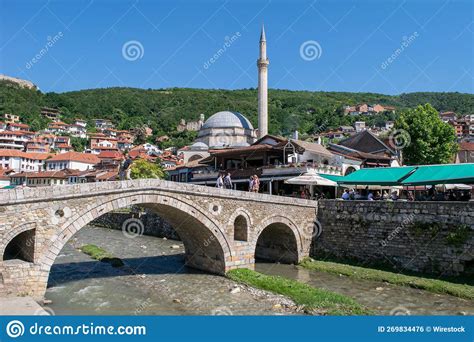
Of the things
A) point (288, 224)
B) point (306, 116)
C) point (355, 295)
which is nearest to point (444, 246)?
point (355, 295)

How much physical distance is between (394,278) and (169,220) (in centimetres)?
948

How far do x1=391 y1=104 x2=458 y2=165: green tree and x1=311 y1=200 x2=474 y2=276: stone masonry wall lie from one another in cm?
1594

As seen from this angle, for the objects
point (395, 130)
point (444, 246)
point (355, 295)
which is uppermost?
point (395, 130)

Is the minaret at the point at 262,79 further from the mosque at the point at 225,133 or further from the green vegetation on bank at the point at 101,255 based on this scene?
the green vegetation on bank at the point at 101,255

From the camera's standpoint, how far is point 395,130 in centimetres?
3638

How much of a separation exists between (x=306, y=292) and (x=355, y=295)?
190 centimetres

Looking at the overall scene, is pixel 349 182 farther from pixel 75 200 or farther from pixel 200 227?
pixel 75 200

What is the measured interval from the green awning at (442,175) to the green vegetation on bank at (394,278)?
4.46 metres

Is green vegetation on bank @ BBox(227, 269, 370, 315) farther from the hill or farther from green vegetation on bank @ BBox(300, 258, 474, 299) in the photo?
the hill

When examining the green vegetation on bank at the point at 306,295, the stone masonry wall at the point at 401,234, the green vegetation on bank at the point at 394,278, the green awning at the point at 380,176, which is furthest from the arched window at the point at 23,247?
the green awning at the point at 380,176

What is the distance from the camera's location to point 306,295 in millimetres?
14258

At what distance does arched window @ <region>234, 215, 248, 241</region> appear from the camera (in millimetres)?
18795

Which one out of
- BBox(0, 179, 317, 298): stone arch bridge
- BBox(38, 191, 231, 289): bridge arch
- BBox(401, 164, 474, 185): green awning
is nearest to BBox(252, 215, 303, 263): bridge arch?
BBox(0, 179, 317, 298): stone arch bridge

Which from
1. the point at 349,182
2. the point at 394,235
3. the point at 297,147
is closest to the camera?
the point at 394,235
